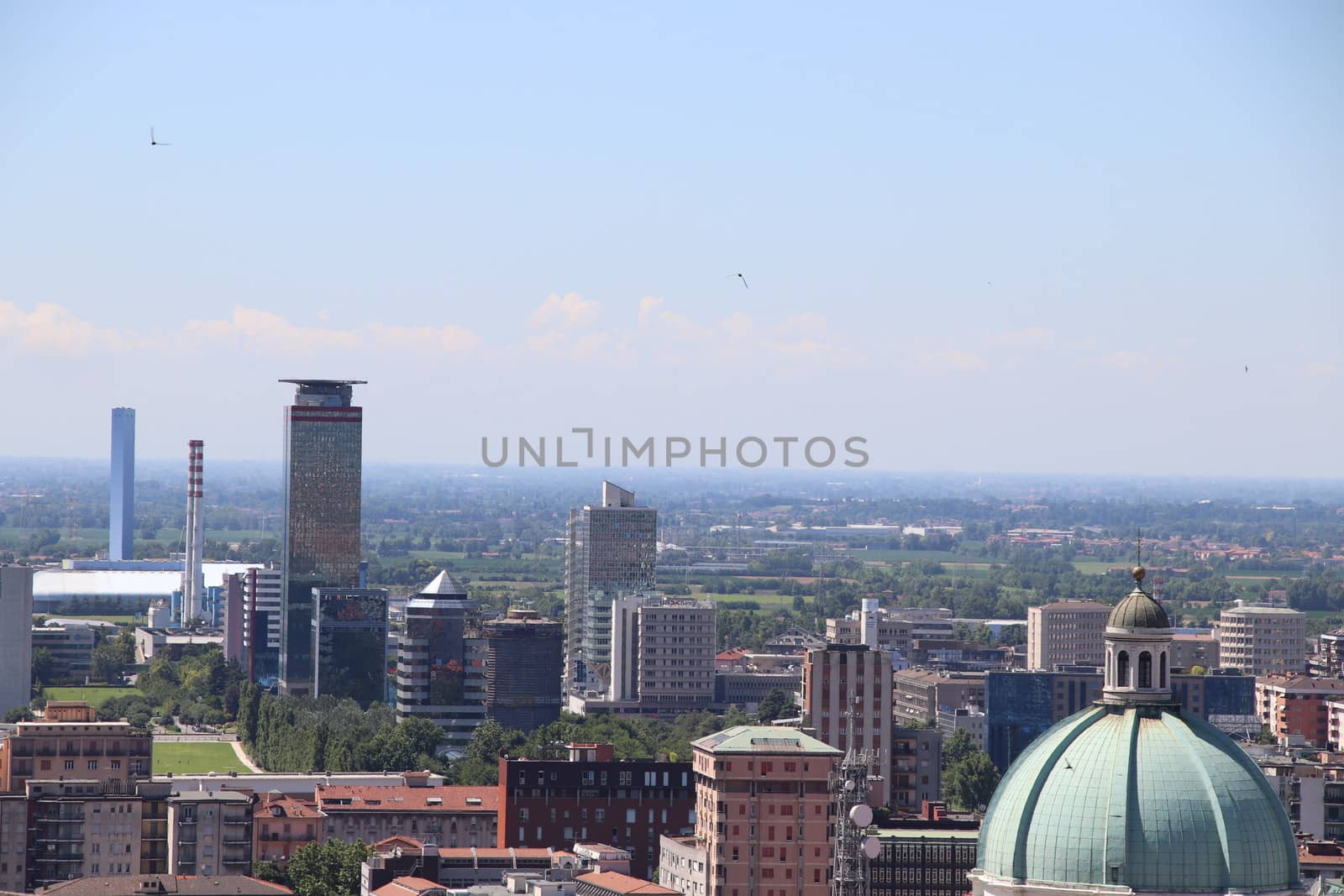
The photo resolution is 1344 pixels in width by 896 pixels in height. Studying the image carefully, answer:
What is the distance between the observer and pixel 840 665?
270 feet

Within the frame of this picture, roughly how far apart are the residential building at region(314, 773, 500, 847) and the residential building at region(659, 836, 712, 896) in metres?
8.72

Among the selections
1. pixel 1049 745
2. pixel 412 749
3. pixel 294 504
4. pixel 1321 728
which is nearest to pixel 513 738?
pixel 412 749

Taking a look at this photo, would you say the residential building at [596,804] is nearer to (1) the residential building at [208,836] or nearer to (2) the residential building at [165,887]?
(1) the residential building at [208,836]

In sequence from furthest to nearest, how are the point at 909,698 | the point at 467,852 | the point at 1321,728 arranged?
1. the point at 909,698
2. the point at 1321,728
3. the point at 467,852

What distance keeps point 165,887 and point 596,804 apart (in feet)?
61.7

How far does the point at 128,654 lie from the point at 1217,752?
A: 117509 millimetres

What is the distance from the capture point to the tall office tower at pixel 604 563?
513 feet

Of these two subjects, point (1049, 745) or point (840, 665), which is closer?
point (1049, 745)

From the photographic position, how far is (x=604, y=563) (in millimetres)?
160375

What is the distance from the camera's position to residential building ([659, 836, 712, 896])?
68562mm

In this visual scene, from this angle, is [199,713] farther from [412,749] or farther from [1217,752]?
[1217,752]

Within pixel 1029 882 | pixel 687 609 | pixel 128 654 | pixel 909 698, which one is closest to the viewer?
pixel 1029 882

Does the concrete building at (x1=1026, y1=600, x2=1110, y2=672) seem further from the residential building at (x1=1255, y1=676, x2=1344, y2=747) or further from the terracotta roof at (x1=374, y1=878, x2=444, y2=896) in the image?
the terracotta roof at (x1=374, y1=878, x2=444, y2=896)

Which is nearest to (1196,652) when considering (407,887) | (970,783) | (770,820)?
(970,783)
